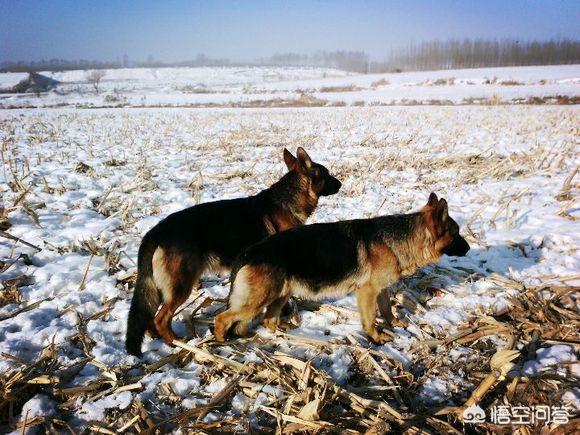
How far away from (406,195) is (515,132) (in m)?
10.9

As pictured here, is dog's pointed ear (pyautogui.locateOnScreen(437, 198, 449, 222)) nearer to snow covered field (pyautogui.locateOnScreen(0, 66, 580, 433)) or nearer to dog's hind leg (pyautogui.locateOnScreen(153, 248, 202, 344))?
snow covered field (pyautogui.locateOnScreen(0, 66, 580, 433))

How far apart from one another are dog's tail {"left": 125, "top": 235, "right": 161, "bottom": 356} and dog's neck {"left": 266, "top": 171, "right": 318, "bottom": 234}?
5.33ft

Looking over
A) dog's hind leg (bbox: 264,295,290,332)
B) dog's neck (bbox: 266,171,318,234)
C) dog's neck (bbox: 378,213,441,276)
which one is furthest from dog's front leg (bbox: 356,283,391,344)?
dog's neck (bbox: 266,171,318,234)

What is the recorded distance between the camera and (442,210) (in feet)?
13.8

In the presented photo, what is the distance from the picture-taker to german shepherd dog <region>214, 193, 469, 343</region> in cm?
383

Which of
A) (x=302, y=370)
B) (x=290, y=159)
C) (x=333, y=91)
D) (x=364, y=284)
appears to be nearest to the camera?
(x=302, y=370)

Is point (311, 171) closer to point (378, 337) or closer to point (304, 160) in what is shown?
point (304, 160)

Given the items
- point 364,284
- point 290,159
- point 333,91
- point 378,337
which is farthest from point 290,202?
point 333,91

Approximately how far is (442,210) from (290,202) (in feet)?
6.52

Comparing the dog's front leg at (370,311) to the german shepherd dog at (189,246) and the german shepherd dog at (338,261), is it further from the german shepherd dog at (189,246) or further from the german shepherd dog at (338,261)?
the german shepherd dog at (189,246)

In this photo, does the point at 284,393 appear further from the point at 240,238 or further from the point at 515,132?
the point at 515,132

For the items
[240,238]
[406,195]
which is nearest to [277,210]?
[240,238]

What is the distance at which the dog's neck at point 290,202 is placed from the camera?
195 inches

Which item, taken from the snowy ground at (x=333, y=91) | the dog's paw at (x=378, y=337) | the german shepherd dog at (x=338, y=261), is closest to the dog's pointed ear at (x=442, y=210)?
the german shepherd dog at (x=338, y=261)
